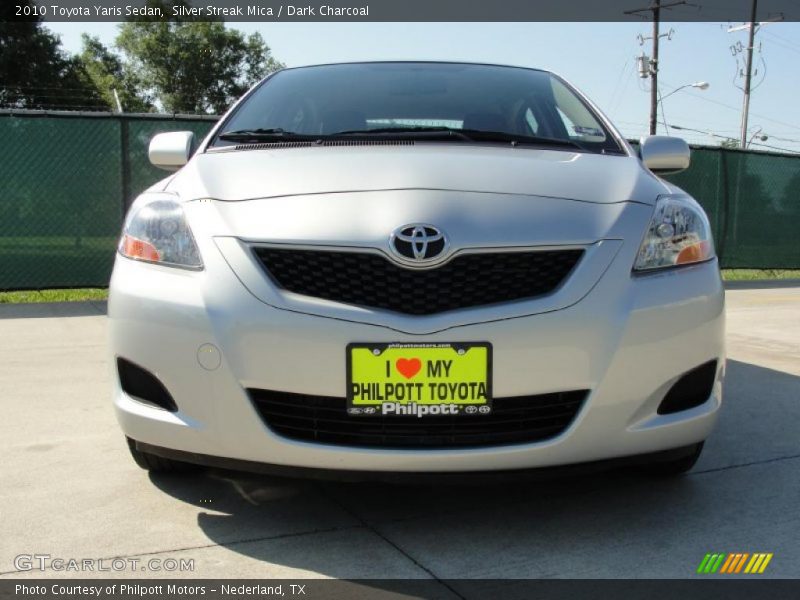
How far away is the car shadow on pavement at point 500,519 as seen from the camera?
7.42 feet

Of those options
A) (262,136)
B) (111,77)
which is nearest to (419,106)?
(262,136)

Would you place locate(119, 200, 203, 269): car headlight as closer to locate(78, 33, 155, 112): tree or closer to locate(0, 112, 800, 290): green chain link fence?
locate(0, 112, 800, 290): green chain link fence

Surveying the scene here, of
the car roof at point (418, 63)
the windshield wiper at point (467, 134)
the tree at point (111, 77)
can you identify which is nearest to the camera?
the windshield wiper at point (467, 134)

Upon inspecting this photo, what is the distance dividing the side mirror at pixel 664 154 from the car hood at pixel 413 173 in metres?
0.43

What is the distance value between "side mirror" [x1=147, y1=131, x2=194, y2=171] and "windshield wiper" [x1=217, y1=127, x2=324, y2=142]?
5.6 inches

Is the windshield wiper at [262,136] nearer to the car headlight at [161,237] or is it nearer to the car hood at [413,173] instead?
the car hood at [413,173]

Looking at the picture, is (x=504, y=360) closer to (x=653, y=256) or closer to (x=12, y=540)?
(x=653, y=256)

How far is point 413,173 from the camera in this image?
253cm

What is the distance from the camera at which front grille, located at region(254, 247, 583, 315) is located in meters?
2.24

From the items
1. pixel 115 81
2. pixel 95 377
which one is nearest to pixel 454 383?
pixel 95 377

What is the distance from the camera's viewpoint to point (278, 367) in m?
2.21

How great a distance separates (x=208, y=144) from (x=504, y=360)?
1531 millimetres

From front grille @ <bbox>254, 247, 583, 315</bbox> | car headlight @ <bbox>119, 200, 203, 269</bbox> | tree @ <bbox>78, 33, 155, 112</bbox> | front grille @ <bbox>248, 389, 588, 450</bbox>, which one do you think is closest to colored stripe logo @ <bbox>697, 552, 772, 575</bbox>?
front grille @ <bbox>248, 389, 588, 450</bbox>

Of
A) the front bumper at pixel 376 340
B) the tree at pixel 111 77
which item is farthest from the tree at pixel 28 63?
the front bumper at pixel 376 340
